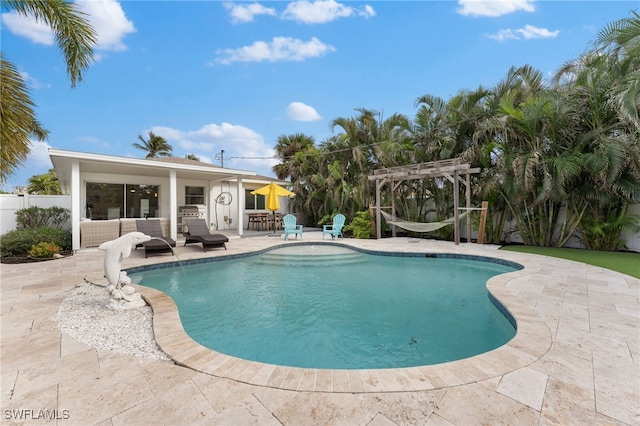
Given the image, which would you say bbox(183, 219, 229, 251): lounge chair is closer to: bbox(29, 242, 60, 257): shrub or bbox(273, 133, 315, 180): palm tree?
bbox(29, 242, 60, 257): shrub

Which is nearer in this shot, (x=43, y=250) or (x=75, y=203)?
(x=43, y=250)

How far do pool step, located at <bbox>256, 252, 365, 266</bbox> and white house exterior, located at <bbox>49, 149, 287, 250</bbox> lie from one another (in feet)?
12.7

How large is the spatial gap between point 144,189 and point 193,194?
2.23m

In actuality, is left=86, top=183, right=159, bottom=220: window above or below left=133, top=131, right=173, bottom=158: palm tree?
below

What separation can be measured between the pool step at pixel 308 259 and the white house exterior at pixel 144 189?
386cm

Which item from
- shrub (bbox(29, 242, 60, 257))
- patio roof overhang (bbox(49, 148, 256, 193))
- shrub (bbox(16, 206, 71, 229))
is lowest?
shrub (bbox(29, 242, 60, 257))

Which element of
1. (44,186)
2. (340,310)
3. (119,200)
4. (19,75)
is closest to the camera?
(340,310)

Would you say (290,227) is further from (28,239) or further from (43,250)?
(28,239)

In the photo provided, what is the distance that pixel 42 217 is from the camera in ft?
28.6

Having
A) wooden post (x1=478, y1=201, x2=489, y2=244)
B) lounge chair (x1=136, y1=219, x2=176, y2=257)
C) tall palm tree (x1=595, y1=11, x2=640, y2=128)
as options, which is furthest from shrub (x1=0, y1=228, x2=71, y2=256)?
tall palm tree (x1=595, y1=11, x2=640, y2=128)

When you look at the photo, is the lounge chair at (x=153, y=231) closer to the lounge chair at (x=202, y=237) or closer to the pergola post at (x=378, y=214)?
the lounge chair at (x=202, y=237)

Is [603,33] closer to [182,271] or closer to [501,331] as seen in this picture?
[501,331]

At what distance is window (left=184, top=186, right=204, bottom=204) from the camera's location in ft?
44.6

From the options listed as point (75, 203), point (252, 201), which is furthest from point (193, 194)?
point (75, 203)
